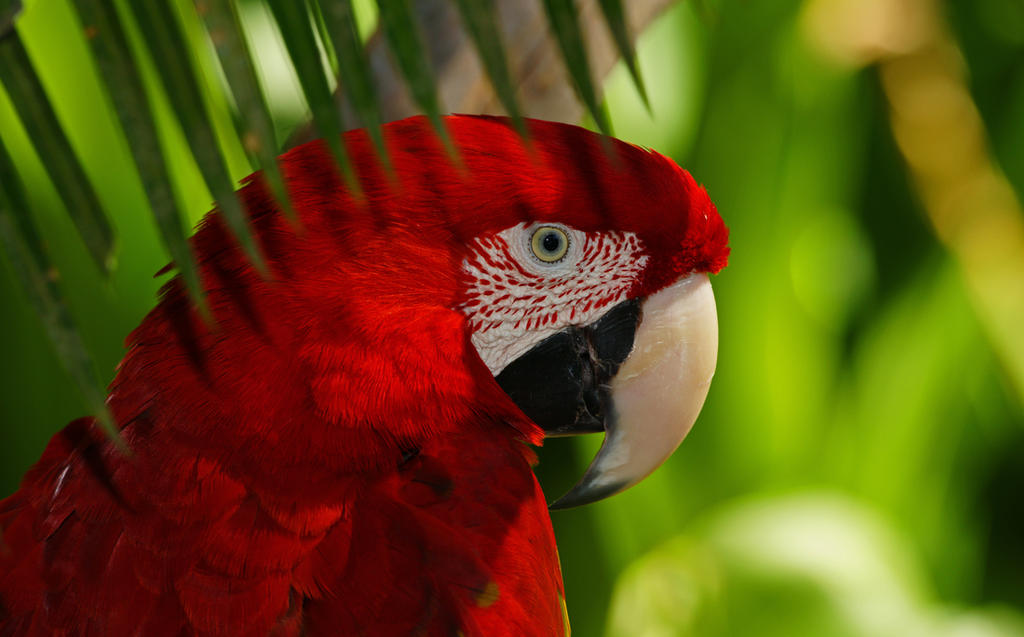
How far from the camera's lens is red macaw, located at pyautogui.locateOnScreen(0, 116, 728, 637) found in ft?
1.73

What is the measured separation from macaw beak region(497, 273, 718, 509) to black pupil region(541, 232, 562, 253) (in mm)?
67

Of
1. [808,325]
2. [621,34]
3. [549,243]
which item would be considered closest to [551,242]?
[549,243]

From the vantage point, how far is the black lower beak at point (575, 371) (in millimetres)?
647

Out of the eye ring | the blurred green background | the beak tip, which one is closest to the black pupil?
the eye ring

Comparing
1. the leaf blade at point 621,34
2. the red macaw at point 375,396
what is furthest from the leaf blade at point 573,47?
the red macaw at point 375,396

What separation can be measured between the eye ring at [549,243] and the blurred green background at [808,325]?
1.86ft

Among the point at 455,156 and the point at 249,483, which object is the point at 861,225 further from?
the point at 455,156

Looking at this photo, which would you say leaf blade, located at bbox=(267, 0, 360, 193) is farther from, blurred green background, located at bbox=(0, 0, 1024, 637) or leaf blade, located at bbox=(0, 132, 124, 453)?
blurred green background, located at bbox=(0, 0, 1024, 637)

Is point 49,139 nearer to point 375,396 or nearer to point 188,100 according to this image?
point 188,100

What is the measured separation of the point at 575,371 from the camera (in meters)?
0.66

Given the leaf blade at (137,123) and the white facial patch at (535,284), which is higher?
the leaf blade at (137,123)

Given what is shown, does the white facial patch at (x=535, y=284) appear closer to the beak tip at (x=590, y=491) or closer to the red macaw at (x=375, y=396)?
the red macaw at (x=375, y=396)

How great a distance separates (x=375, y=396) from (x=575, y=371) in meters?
0.16

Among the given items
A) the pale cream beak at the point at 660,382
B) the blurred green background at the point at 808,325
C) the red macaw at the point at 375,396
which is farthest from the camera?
the blurred green background at the point at 808,325
